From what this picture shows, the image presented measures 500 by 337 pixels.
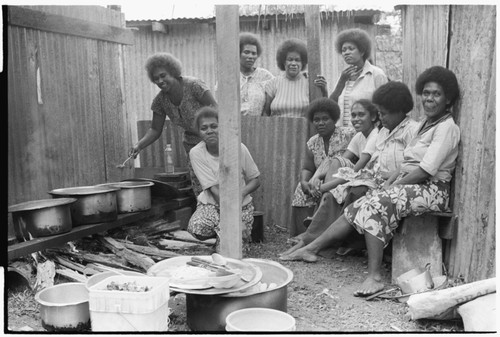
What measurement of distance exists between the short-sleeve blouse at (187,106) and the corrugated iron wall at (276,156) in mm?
704

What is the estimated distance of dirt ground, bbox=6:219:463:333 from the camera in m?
3.53

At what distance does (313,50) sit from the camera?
607 centimetres

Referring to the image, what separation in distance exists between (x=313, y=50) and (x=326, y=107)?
0.92 m

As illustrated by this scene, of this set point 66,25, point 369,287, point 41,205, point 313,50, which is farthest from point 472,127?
point 66,25

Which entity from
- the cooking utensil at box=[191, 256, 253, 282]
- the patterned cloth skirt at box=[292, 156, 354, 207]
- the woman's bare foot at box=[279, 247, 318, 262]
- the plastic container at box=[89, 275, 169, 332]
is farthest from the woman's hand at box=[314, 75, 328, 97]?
the plastic container at box=[89, 275, 169, 332]

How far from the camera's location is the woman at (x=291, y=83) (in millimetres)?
6336

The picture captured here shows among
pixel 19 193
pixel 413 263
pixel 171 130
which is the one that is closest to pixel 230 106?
pixel 413 263

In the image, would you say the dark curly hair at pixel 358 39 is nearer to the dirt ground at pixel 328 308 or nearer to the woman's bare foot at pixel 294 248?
the woman's bare foot at pixel 294 248

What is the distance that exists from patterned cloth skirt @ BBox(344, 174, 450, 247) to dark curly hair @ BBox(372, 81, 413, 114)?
78cm

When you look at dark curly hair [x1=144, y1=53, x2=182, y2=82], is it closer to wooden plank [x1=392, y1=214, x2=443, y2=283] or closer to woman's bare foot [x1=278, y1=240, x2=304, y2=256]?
woman's bare foot [x1=278, y1=240, x2=304, y2=256]

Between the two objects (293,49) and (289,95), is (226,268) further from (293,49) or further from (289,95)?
(293,49)

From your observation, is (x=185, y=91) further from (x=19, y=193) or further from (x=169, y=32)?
(x=169, y=32)

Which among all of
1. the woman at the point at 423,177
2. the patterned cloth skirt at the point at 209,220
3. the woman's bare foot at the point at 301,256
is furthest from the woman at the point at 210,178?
the woman at the point at 423,177

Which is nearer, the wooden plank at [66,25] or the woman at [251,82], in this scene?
the wooden plank at [66,25]
